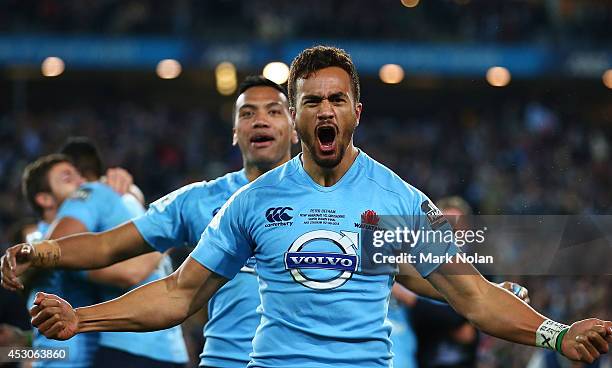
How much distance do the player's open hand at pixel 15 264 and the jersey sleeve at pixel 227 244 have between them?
1.21 metres

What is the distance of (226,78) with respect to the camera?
90.1 feet

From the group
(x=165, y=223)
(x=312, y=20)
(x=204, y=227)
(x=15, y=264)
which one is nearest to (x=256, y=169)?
(x=204, y=227)

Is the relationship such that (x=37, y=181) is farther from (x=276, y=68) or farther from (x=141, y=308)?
(x=276, y=68)

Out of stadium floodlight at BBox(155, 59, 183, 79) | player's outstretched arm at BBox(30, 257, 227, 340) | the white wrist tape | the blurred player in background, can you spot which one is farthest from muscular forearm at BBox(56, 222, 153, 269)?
stadium floodlight at BBox(155, 59, 183, 79)

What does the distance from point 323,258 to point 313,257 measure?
4cm

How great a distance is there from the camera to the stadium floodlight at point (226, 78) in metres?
27.0

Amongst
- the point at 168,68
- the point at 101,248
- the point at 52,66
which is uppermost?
the point at 52,66

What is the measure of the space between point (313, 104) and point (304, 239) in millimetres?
513

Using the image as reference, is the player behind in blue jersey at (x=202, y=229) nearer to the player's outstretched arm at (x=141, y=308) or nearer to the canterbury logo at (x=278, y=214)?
the player's outstretched arm at (x=141, y=308)

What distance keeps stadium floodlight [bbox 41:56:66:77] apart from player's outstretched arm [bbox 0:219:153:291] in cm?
2148

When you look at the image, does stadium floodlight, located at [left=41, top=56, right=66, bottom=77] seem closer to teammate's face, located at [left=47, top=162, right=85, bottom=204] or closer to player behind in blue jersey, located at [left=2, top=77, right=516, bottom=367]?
teammate's face, located at [left=47, top=162, right=85, bottom=204]

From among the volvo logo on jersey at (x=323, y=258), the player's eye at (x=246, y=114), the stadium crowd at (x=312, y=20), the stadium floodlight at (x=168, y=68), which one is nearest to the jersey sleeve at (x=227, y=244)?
the volvo logo on jersey at (x=323, y=258)

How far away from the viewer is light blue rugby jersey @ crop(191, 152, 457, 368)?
3.84 metres

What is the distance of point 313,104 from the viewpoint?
156 inches
